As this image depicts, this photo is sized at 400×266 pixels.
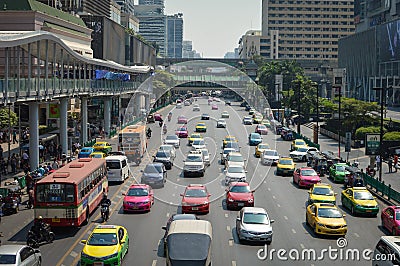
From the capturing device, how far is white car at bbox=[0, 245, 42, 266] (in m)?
18.5

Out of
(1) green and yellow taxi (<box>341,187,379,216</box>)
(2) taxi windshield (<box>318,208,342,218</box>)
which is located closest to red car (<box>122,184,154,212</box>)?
(2) taxi windshield (<box>318,208,342,218</box>)

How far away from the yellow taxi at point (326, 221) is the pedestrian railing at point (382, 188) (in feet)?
29.6

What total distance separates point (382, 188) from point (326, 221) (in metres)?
12.3

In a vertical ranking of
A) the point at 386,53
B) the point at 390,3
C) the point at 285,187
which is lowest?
the point at 285,187

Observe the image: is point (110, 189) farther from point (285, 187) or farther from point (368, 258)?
point (368, 258)

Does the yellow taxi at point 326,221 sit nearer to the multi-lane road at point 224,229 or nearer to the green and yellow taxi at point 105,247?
the multi-lane road at point 224,229

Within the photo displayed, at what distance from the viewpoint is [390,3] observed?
11919 centimetres

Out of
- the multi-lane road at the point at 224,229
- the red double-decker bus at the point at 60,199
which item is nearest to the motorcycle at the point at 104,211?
the multi-lane road at the point at 224,229

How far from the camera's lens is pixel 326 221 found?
26.6 m

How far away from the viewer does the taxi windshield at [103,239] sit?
2138 centimetres

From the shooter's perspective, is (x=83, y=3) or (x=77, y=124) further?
(x=83, y=3)

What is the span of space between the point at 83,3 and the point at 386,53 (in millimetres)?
60274

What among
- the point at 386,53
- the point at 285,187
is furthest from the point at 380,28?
the point at 285,187

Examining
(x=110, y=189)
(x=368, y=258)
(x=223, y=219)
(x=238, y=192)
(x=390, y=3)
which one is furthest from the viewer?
(x=390, y=3)
